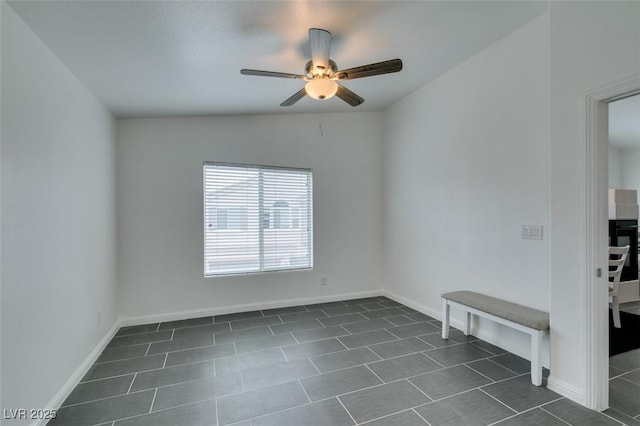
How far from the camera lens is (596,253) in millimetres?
2098

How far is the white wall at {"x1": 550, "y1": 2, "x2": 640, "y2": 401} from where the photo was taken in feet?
6.60

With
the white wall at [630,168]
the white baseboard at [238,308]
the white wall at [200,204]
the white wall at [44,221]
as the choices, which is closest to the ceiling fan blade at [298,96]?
the white wall at [200,204]

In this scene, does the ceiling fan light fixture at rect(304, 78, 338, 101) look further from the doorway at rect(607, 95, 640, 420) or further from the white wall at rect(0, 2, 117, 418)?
the doorway at rect(607, 95, 640, 420)

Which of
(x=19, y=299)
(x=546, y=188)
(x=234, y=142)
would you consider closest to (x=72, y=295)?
(x=19, y=299)

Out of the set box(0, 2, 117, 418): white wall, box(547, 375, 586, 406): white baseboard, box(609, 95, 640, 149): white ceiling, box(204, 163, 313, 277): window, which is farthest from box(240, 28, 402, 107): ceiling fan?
box(609, 95, 640, 149): white ceiling

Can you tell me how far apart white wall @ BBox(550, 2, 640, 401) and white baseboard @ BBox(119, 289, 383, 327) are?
2833mm

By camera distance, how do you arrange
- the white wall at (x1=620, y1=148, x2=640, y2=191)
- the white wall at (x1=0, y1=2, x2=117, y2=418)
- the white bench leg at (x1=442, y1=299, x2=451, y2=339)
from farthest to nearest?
1. the white wall at (x1=620, y1=148, x2=640, y2=191)
2. the white bench leg at (x1=442, y1=299, x2=451, y2=339)
3. the white wall at (x1=0, y1=2, x2=117, y2=418)

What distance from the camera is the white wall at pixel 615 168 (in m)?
6.24

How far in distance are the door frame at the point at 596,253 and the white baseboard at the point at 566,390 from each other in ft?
0.14

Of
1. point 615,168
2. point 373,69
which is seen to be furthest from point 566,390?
point 615,168

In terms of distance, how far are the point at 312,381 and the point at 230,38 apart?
108 inches

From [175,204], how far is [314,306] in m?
2.38

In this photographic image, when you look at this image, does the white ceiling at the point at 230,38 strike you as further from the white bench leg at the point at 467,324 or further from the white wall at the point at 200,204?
the white bench leg at the point at 467,324

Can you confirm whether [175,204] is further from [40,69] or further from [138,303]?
[40,69]
